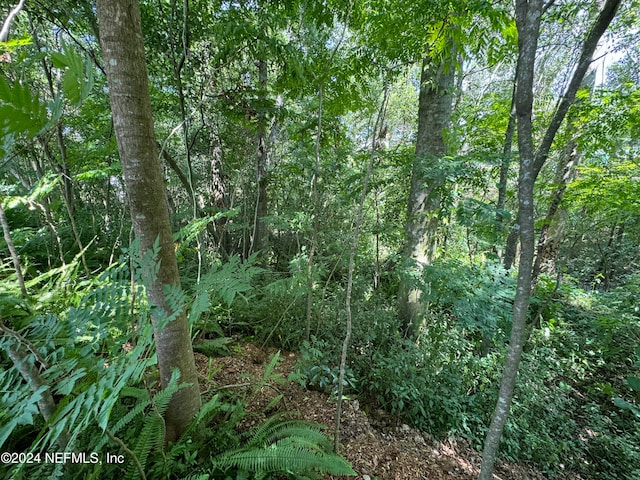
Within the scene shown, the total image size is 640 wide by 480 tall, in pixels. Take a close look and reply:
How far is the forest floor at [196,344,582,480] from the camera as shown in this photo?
239 centimetres

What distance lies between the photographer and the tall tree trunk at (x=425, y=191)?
3857 mm

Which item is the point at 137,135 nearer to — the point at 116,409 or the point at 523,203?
the point at 116,409

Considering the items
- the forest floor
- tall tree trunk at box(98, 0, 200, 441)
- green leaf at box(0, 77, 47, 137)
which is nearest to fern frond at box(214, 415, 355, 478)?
the forest floor

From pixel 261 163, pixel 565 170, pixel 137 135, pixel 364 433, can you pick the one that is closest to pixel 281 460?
pixel 364 433

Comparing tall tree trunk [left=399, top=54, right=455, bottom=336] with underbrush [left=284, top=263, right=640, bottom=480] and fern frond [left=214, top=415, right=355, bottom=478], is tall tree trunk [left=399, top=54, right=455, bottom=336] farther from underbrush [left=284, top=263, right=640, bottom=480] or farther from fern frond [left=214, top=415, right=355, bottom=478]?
fern frond [left=214, top=415, right=355, bottom=478]

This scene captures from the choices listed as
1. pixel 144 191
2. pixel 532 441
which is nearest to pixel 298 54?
pixel 144 191

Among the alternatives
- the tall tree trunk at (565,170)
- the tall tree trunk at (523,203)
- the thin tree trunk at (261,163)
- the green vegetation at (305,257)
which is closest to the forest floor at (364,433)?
the green vegetation at (305,257)

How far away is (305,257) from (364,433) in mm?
2133

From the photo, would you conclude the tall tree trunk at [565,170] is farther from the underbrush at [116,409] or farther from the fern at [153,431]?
the fern at [153,431]

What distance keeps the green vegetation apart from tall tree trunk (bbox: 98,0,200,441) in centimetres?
7

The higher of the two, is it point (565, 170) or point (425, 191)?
point (565, 170)

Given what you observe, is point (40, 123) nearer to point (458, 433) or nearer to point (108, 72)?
point (108, 72)

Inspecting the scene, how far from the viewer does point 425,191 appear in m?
4.12

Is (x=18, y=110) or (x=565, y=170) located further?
(x=565, y=170)
